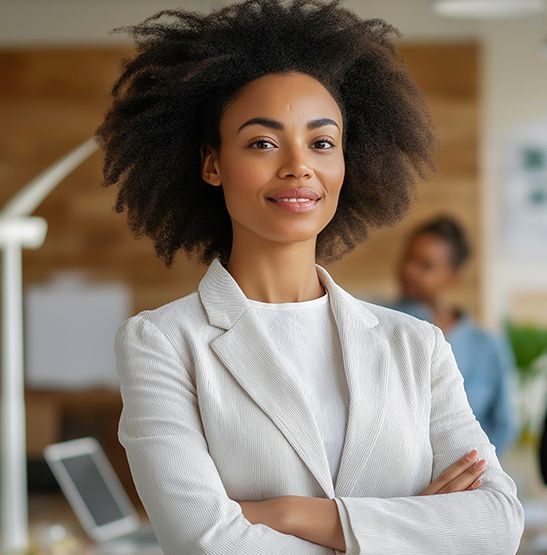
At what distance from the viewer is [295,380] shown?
145 centimetres

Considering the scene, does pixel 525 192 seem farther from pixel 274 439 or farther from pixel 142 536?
pixel 274 439

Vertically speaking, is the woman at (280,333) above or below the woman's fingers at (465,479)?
above

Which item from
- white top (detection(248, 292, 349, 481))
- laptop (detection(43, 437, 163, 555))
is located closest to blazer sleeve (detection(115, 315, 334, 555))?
white top (detection(248, 292, 349, 481))

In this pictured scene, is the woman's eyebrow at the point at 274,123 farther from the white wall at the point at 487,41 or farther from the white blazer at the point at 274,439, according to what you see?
the white wall at the point at 487,41

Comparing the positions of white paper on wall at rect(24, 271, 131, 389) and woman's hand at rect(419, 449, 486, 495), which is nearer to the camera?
woman's hand at rect(419, 449, 486, 495)

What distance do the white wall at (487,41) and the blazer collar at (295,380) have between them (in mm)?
4730

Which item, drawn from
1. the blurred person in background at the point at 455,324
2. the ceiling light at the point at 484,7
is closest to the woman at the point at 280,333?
the blurred person in background at the point at 455,324

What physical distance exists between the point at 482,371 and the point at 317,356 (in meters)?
2.40

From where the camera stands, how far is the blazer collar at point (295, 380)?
4.65 ft

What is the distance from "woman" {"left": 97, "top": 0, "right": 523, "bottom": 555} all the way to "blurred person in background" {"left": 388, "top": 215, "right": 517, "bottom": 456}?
7.25 feet

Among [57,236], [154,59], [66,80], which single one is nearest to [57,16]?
[66,80]

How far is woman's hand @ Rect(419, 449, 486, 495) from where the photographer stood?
1.47 metres

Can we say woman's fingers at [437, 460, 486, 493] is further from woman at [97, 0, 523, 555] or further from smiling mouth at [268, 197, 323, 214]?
smiling mouth at [268, 197, 323, 214]

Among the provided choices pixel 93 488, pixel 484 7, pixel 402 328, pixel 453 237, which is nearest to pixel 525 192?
pixel 484 7
